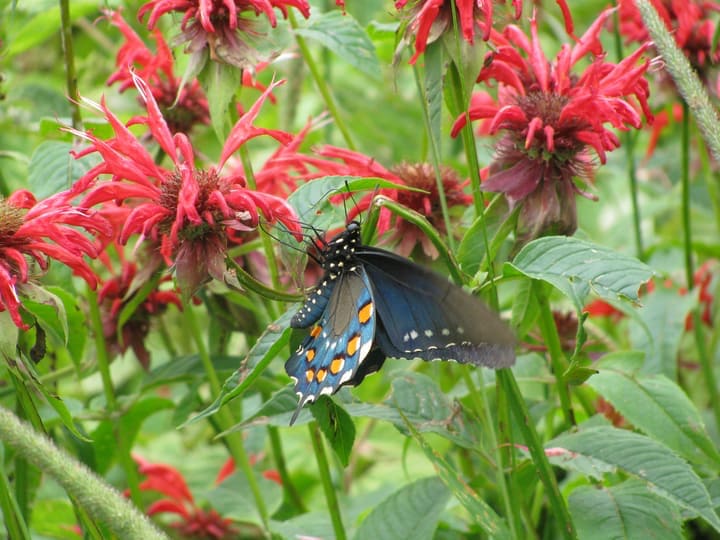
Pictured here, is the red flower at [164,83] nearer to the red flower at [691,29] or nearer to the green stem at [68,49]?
the green stem at [68,49]

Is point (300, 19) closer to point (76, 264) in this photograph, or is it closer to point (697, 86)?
point (76, 264)

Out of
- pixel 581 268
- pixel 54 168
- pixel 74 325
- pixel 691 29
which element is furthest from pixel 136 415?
pixel 691 29

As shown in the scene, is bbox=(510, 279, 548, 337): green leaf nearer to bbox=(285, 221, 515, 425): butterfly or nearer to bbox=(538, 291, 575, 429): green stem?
bbox=(538, 291, 575, 429): green stem

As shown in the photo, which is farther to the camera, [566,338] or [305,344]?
[566,338]

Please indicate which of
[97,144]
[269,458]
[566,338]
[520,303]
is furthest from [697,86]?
[269,458]

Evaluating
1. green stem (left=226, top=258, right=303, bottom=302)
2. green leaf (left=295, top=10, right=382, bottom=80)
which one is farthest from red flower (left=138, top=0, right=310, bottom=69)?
green stem (left=226, top=258, right=303, bottom=302)

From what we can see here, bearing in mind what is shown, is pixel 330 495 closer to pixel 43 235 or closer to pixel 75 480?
pixel 43 235
